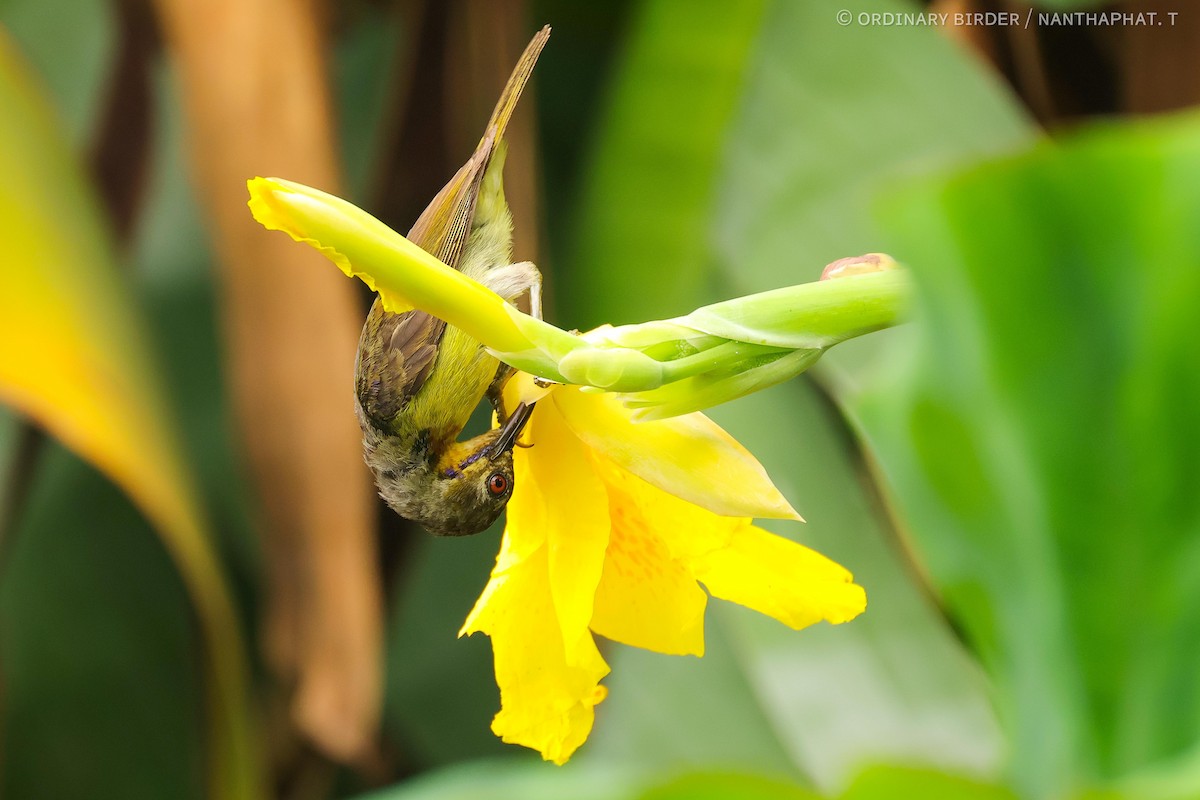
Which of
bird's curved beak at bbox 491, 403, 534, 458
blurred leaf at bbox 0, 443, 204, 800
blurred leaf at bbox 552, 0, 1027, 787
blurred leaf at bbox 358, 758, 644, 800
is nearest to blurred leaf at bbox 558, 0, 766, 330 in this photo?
blurred leaf at bbox 552, 0, 1027, 787

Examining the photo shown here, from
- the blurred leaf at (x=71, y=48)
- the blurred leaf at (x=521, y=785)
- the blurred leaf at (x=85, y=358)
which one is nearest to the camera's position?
the blurred leaf at (x=521, y=785)

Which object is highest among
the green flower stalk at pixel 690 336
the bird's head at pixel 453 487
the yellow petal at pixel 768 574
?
the green flower stalk at pixel 690 336

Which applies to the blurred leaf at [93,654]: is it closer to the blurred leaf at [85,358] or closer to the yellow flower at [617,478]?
the blurred leaf at [85,358]

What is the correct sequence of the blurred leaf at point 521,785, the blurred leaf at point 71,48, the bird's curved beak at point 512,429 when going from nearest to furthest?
the bird's curved beak at point 512,429, the blurred leaf at point 521,785, the blurred leaf at point 71,48

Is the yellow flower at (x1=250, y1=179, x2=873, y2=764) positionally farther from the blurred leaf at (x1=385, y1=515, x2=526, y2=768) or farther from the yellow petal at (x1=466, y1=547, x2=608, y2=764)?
the blurred leaf at (x1=385, y1=515, x2=526, y2=768)

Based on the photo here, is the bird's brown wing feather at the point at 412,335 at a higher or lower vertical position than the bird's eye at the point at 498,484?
higher

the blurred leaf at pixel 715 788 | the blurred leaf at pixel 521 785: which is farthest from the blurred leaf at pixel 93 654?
the blurred leaf at pixel 715 788

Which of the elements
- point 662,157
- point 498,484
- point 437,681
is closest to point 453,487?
point 498,484
